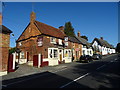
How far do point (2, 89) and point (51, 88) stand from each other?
136 inches

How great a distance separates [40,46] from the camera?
21.9 m

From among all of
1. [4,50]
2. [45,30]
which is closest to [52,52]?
[45,30]

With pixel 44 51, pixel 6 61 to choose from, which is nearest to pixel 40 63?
pixel 44 51

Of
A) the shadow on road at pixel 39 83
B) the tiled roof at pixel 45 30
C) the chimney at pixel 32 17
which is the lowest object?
the shadow on road at pixel 39 83

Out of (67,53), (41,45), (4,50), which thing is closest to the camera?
(4,50)

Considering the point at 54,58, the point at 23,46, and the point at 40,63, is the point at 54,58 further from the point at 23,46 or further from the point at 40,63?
the point at 23,46

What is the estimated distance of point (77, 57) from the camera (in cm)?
3588

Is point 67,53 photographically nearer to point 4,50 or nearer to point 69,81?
point 4,50

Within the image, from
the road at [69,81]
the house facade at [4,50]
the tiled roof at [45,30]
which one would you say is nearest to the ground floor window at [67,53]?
the tiled roof at [45,30]

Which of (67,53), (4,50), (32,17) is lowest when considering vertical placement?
(67,53)

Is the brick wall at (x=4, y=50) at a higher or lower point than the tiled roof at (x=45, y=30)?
lower

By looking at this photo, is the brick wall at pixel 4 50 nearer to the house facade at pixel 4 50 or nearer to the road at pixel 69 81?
the house facade at pixel 4 50

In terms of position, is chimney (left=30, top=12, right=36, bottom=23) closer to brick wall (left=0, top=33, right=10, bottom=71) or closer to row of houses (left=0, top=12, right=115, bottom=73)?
row of houses (left=0, top=12, right=115, bottom=73)

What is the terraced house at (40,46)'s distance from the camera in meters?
21.8
